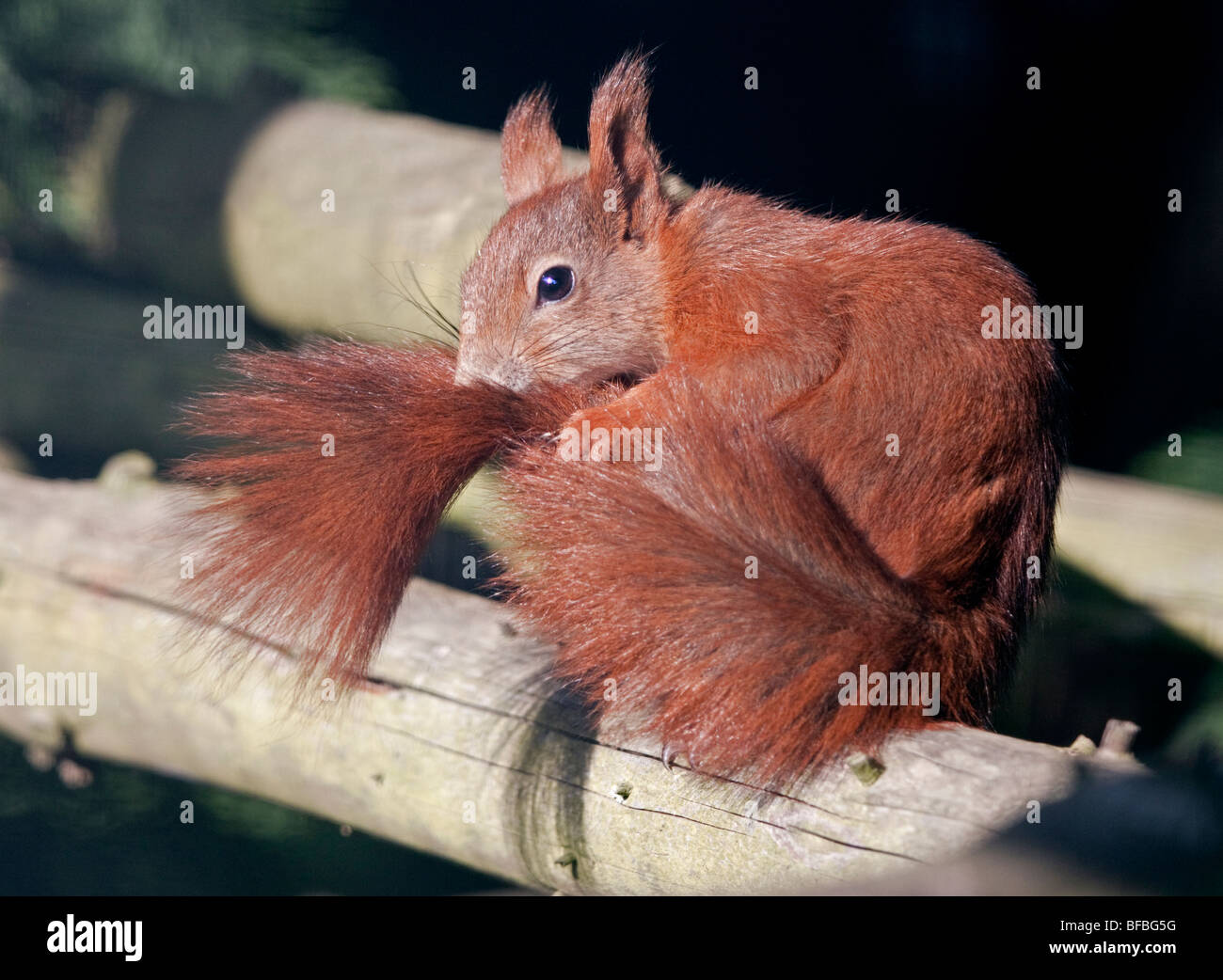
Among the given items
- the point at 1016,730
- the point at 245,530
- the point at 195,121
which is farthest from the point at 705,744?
the point at 195,121

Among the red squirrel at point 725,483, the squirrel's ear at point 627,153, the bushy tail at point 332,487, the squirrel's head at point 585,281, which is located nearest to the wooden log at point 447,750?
the red squirrel at point 725,483

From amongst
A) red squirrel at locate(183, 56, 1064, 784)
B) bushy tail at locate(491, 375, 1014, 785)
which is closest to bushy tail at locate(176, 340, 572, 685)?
red squirrel at locate(183, 56, 1064, 784)

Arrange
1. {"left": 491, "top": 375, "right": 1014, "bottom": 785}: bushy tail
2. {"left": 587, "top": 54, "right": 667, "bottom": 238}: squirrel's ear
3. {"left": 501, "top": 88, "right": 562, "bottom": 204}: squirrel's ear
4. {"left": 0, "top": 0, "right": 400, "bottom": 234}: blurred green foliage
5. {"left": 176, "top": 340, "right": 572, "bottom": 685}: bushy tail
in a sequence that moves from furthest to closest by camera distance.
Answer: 1. {"left": 0, "top": 0, "right": 400, "bottom": 234}: blurred green foliage
2. {"left": 501, "top": 88, "right": 562, "bottom": 204}: squirrel's ear
3. {"left": 587, "top": 54, "right": 667, "bottom": 238}: squirrel's ear
4. {"left": 176, "top": 340, "right": 572, "bottom": 685}: bushy tail
5. {"left": 491, "top": 375, "right": 1014, "bottom": 785}: bushy tail

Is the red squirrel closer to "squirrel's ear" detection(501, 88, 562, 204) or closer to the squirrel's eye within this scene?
the squirrel's eye

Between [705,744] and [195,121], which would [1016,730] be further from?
[195,121]

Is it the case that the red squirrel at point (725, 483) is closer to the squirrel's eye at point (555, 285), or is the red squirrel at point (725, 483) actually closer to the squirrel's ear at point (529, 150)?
the squirrel's eye at point (555, 285)

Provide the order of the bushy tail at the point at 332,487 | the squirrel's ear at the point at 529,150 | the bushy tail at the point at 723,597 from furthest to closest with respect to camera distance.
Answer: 1. the squirrel's ear at the point at 529,150
2. the bushy tail at the point at 332,487
3. the bushy tail at the point at 723,597

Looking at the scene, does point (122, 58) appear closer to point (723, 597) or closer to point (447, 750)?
point (447, 750)
